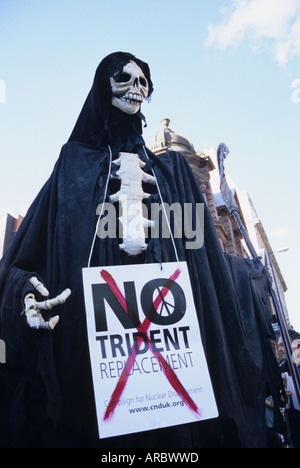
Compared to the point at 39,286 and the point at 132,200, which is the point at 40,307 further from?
the point at 132,200

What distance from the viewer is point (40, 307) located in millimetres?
2318

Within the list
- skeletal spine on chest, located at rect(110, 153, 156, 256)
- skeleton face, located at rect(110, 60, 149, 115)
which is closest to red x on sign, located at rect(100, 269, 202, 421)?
skeletal spine on chest, located at rect(110, 153, 156, 256)

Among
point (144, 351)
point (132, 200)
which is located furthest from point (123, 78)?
point (144, 351)

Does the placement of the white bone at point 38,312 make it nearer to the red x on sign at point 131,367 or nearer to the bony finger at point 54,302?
the bony finger at point 54,302

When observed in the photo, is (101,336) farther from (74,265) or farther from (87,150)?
(87,150)

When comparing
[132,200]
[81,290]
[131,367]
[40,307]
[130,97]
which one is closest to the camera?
[131,367]

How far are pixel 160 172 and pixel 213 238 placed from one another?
78 cm

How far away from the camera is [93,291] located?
Result: 92.1 inches

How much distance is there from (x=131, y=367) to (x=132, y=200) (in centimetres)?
132

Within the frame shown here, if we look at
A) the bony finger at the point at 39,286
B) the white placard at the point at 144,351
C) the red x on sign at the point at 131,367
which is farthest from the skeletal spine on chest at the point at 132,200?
the bony finger at the point at 39,286

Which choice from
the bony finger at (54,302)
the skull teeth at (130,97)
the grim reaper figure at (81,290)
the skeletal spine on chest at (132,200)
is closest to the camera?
the bony finger at (54,302)

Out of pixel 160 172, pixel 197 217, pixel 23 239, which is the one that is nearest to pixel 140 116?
pixel 160 172

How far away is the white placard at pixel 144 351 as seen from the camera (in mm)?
2098

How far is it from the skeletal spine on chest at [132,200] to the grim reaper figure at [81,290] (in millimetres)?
11
